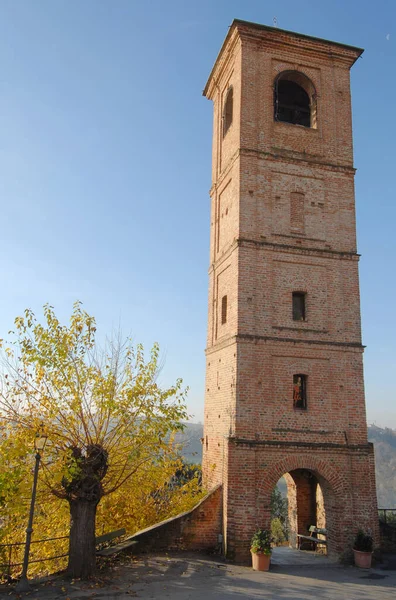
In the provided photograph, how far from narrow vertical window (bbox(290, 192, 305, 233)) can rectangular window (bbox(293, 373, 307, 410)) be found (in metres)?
4.80

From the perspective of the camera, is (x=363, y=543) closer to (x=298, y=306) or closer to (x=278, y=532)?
(x=298, y=306)

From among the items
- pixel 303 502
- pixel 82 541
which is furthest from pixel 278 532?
pixel 82 541

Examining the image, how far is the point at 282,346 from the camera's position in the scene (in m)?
14.8

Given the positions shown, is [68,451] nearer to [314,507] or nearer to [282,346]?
[282,346]

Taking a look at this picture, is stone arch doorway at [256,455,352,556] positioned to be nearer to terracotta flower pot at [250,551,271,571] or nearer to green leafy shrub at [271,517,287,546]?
terracotta flower pot at [250,551,271,571]

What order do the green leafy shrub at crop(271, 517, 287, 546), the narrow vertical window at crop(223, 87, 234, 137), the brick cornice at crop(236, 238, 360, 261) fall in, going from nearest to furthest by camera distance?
the brick cornice at crop(236, 238, 360, 261), the narrow vertical window at crop(223, 87, 234, 137), the green leafy shrub at crop(271, 517, 287, 546)

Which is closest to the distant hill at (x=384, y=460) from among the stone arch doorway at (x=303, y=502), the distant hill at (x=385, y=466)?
the distant hill at (x=385, y=466)

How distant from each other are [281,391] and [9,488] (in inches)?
302

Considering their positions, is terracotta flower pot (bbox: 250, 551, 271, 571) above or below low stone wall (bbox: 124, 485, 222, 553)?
below

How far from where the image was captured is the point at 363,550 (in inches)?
514

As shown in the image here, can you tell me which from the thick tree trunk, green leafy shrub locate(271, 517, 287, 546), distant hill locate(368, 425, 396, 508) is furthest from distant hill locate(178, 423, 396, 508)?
the thick tree trunk

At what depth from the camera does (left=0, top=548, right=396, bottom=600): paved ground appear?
998 cm

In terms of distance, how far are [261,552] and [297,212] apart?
33.4 ft

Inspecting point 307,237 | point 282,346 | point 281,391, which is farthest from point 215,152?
point 281,391
